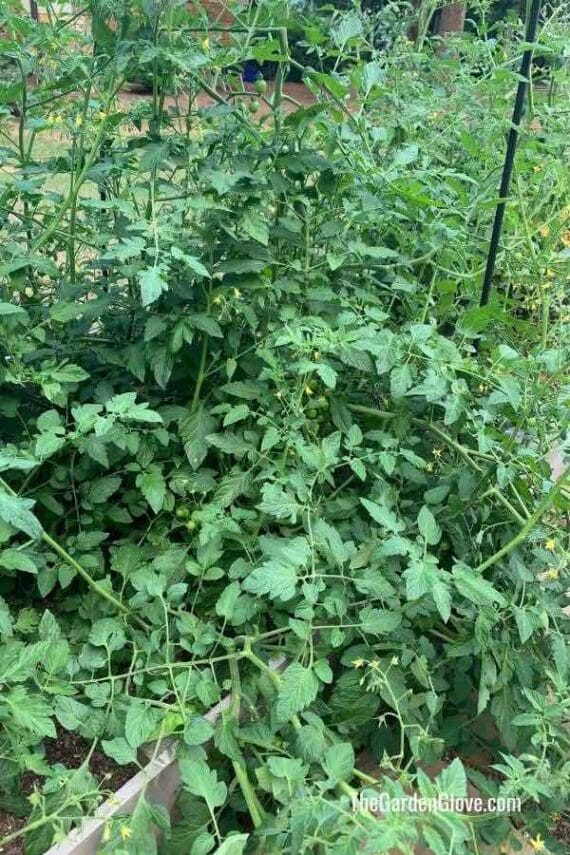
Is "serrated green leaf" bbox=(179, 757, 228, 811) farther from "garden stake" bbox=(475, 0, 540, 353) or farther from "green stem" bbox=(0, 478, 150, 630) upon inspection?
"garden stake" bbox=(475, 0, 540, 353)

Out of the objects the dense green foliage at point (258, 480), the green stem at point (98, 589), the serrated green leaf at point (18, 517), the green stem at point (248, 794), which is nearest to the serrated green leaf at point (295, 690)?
the dense green foliage at point (258, 480)

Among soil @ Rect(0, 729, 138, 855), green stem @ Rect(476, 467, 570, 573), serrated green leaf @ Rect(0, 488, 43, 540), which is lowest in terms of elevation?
soil @ Rect(0, 729, 138, 855)

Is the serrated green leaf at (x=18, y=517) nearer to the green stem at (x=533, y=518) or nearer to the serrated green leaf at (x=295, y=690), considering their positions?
the serrated green leaf at (x=295, y=690)

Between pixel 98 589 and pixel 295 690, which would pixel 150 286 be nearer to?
pixel 98 589

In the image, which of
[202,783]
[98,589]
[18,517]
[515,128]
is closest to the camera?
[18,517]

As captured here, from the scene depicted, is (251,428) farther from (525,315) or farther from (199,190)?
(525,315)

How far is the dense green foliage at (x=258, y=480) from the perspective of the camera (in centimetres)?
126

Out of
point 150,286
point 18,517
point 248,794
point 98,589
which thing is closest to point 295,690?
point 248,794

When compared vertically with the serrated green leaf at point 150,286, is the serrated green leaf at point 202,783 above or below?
below

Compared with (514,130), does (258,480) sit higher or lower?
lower

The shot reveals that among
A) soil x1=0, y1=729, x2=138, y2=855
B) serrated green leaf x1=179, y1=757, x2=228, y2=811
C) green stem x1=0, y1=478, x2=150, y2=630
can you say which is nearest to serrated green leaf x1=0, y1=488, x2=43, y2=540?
green stem x1=0, y1=478, x2=150, y2=630

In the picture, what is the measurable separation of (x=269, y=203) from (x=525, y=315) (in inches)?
88.7

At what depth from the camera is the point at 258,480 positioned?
1541 millimetres

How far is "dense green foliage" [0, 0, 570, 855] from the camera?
4.13 ft
